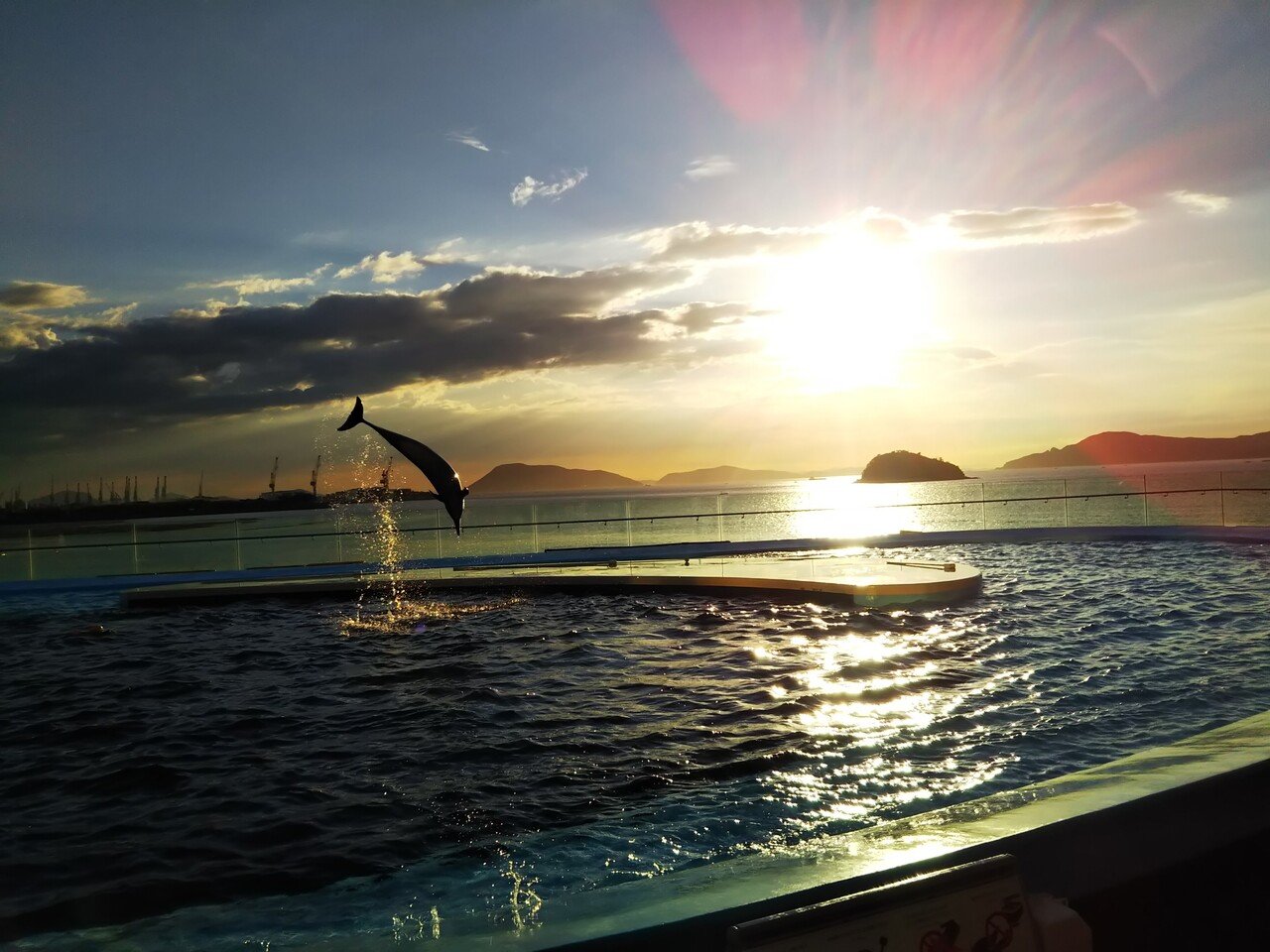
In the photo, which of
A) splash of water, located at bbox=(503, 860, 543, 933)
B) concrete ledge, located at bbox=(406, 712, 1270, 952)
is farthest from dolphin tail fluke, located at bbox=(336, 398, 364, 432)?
concrete ledge, located at bbox=(406, 712, 1270, 952)

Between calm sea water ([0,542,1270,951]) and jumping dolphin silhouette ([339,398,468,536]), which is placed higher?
jumping dolphin silhouette ([339,398,468,536])

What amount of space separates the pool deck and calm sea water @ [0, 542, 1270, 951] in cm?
54

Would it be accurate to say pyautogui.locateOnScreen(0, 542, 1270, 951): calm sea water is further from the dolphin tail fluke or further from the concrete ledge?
the dolphin tail fluke

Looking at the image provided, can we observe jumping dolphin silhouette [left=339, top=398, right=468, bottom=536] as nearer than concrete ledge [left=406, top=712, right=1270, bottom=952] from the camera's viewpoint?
No

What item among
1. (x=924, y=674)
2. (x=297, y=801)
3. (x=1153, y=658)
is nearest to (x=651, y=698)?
(x=924, y=674)

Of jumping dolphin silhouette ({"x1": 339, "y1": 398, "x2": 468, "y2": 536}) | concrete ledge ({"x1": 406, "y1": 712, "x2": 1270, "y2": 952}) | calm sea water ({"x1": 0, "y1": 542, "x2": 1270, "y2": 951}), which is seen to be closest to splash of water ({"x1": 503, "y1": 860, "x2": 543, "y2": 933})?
calm sea water ({"x1": 0, "y1": 542, "x2": 1270, "y2": 951})

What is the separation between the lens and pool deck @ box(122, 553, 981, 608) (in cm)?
1047

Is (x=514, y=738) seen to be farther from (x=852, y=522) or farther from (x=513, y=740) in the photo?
(x=852, y=522)

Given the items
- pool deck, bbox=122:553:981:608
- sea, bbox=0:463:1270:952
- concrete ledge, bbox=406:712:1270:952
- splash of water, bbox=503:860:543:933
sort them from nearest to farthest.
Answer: concrete ledge, bbox=406:712:1270:952, splash of water, bbox=503:860:543:933, sea, bbox=0:463:1270:952, pool deck, bbox=122:553:981:608

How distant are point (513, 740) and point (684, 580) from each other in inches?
252

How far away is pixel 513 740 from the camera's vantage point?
19.6 ft

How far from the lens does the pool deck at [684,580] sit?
10.5 metres

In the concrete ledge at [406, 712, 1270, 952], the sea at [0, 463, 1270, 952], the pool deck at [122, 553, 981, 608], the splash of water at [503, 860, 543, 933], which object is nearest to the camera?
the concrete ledge at [406, 712, 1270, 952]

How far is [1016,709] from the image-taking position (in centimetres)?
617
